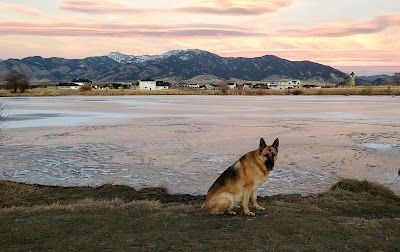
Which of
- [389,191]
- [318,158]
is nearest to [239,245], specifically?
[389,191]

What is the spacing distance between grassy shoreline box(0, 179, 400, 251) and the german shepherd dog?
0.99 feet

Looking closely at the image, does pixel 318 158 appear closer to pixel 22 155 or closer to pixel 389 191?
pixel 389 191

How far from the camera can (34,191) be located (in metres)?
13.8

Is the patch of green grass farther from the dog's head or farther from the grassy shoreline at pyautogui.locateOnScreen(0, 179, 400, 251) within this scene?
the dog's head

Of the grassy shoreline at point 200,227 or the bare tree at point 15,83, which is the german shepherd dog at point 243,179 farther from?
the bare tree at point 15,83

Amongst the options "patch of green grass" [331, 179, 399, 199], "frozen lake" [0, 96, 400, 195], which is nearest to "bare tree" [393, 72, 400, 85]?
"frozen lake" [0, 96, 400, 195]

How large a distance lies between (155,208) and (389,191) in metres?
7.42

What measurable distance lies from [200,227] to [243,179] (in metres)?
1.38

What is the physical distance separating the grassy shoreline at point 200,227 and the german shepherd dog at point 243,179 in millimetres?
301

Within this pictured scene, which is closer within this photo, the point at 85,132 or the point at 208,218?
the point at 208,218

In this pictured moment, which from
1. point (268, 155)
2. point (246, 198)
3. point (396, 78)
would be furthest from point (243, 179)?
point (396, 78)

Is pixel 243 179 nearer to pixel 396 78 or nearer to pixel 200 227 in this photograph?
pixel 200 227

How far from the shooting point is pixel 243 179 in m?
9.05

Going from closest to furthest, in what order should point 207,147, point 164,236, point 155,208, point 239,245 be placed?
1. point 239,245
2. point 164,236
3. point 155,208
4. point 207,147
